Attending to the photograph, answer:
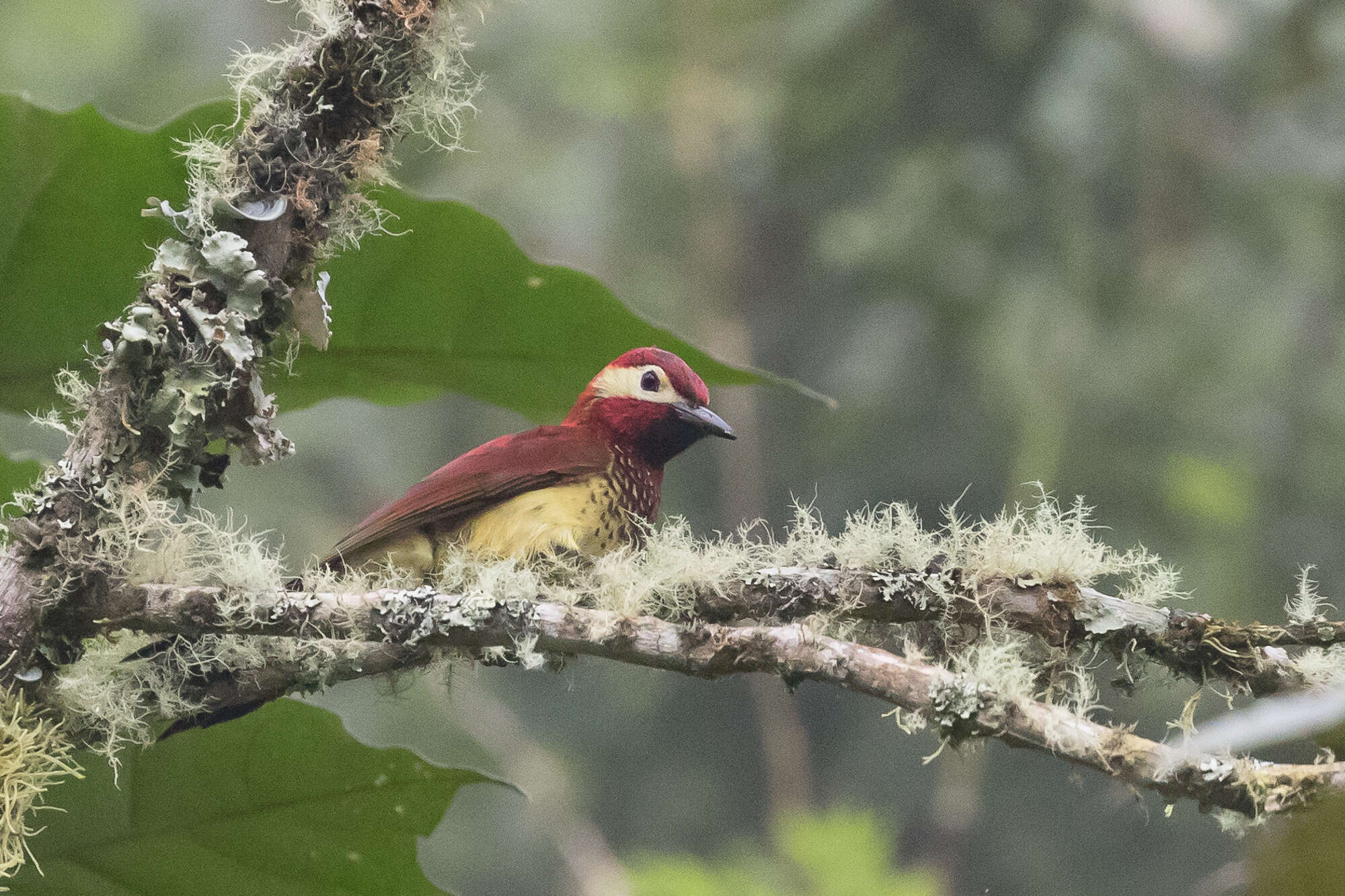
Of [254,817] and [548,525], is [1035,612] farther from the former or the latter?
[254,817]

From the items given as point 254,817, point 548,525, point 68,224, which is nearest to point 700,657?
point 548,525

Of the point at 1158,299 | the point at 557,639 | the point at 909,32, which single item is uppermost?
the point at 909,32

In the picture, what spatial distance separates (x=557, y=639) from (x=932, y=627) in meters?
0.23

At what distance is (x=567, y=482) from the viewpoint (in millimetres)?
1001

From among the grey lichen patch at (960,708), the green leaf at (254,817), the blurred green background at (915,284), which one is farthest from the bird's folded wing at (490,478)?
the blurred green background at (915,284)

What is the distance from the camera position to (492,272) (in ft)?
2.98

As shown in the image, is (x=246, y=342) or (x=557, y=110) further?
(x=557, y=110)

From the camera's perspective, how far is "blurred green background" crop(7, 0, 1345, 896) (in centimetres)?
257

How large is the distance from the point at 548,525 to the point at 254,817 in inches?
12.4

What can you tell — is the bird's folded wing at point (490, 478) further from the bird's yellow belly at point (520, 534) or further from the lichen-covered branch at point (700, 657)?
the lichen-covered branch at point (700, 657)

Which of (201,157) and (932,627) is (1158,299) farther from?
(201,157)

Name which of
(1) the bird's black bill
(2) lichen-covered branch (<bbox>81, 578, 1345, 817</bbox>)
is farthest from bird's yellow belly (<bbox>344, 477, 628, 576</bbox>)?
(2) lichen-covered branch (<bbox>81, 578, 1345, 817</bbox>)

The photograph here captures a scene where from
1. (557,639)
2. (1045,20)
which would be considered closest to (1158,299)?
(1045,20)

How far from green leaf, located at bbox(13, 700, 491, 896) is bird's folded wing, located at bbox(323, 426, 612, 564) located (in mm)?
151
